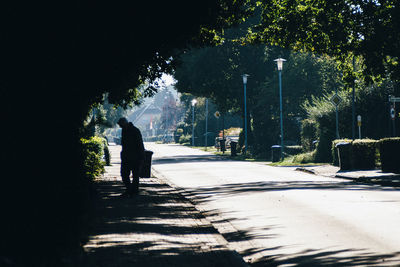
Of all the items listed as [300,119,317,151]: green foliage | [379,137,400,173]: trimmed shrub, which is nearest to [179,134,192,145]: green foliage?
[300,119,317,151]: green foliage

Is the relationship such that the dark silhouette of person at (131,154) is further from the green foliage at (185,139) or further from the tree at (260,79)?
the green foliage at (185,139)

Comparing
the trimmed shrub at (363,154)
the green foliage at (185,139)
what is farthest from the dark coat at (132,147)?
the green foliage at (185,139)

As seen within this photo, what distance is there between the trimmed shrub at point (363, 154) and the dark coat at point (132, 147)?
502 inches

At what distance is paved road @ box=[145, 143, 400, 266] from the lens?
7.46 m

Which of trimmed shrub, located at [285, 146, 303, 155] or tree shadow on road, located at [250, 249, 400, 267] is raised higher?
trimmed shrub, located at [285, 146, 303, 155]

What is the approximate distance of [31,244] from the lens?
6.11 meters

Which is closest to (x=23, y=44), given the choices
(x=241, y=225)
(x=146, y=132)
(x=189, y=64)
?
(x=241, y=225)

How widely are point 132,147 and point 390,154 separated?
11.1m

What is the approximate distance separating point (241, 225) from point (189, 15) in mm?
4700

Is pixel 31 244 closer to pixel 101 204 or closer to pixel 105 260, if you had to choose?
pixel 105 260

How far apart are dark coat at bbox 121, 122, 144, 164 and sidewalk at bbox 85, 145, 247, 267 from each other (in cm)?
100

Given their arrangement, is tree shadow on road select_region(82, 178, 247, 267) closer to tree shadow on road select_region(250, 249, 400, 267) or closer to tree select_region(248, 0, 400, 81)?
tree shadow on road select_region(250, 249, 400, 267)

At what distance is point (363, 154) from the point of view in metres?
24.7

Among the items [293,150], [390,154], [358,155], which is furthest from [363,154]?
[293,150]
